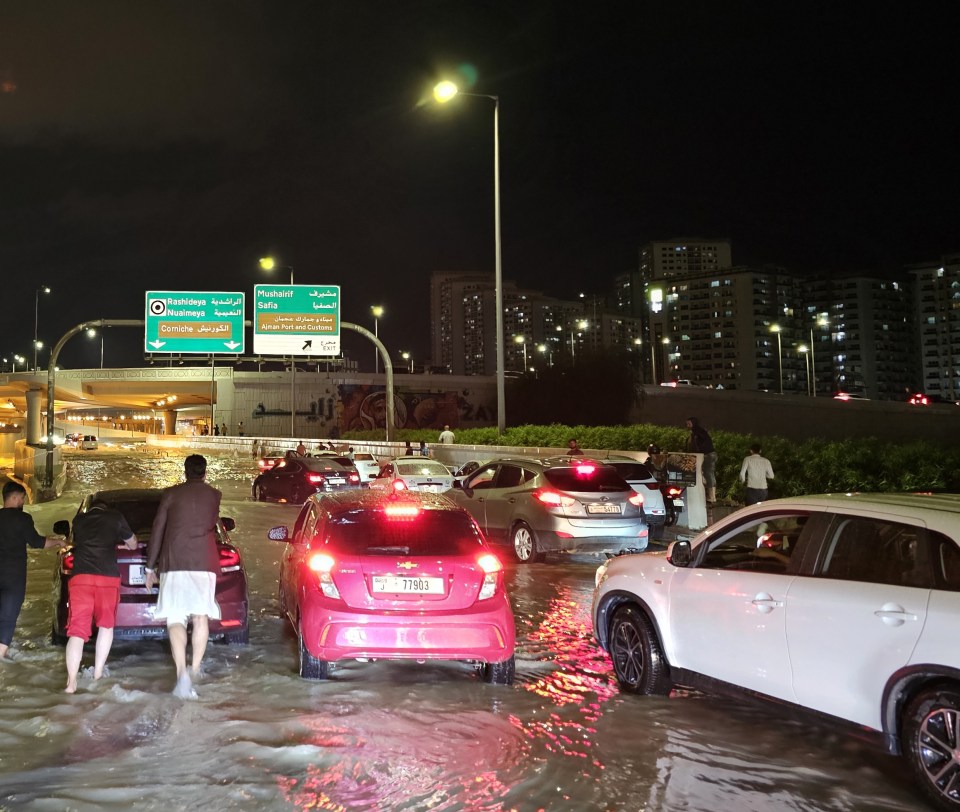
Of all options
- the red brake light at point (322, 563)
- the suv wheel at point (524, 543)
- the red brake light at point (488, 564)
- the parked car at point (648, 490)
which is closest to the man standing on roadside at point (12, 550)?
the red brake light at point (322, 563)

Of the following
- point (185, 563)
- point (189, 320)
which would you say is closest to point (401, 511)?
point (185, 563)

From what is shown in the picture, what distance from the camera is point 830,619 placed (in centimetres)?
497

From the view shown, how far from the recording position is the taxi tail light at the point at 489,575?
6695 mm

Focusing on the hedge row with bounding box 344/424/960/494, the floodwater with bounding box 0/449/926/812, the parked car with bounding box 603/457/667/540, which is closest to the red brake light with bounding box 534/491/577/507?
the parked car with bounding box 603/457/667/540

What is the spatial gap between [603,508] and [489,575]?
6.40 meters

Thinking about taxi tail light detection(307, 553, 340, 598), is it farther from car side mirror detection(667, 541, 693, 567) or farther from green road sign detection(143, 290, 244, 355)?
green road sign detection(143, 290, 244, 355)

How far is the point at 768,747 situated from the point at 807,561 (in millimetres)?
1204

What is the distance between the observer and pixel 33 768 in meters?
4.98

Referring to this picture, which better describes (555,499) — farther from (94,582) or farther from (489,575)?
(94,582)

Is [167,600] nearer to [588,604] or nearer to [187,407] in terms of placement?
[588,604]

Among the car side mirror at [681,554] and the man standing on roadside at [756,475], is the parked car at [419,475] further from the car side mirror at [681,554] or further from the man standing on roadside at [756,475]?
the car side mirror at [681,554]

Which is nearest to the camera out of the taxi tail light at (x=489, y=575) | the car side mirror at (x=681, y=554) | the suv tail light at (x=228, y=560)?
the car side mirror at (x=681, y=554)

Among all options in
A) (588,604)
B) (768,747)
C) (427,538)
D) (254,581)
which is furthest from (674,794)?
(254,581)

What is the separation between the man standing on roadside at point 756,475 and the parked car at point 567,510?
11.0 feet
